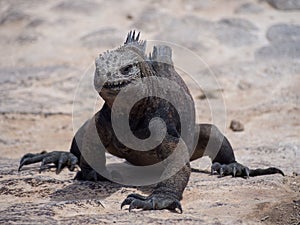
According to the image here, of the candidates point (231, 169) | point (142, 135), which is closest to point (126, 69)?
point (142, 135)

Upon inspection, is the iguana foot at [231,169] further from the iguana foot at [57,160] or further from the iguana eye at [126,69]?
the iguana eye at [126,69]

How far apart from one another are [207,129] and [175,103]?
759 millimetres

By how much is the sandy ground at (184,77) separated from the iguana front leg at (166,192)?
9 cm

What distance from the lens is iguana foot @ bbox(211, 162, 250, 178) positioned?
5.79 m

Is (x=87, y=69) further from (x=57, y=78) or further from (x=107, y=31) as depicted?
(x=107, y=31)

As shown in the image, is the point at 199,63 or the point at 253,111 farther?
the point at 199,63

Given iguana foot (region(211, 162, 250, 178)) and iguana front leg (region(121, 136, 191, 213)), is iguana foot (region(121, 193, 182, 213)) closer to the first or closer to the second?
iguana front leg (region(121, 136, 191, 213))

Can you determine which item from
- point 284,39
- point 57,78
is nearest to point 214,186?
point 57,78

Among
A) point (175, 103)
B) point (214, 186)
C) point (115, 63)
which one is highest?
point (115, 63)

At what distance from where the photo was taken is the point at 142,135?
513cm

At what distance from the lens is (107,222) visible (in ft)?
13.6

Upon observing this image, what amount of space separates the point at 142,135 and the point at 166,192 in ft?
2.04

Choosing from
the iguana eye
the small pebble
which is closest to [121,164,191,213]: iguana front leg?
the iguana eye

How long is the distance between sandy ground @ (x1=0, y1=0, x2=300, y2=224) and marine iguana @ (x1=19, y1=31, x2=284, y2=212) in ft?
0.52
